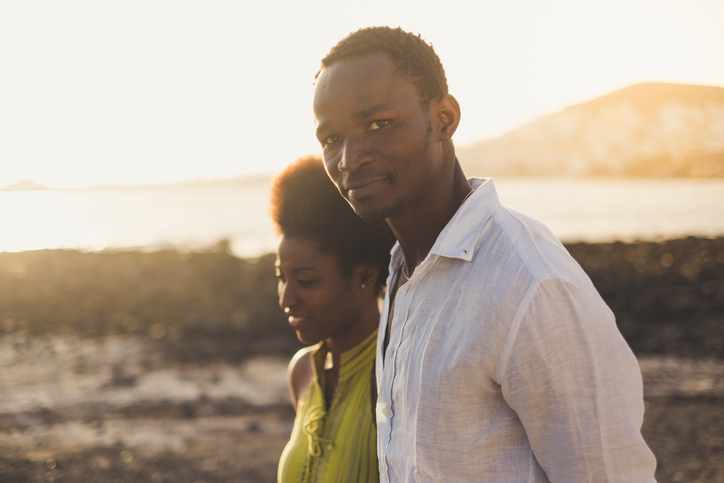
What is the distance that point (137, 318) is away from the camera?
423 inches

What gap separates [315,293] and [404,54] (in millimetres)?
1193

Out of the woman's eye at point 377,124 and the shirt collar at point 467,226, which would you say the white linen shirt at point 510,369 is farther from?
the woman's eye at point 377,124

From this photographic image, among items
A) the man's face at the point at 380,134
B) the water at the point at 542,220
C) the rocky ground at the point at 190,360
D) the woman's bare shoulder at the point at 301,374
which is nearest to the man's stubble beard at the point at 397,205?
A: the man's face at the point at 380,134

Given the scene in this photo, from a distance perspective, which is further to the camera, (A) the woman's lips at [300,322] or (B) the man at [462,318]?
(A) the woman's lips at [300,322]

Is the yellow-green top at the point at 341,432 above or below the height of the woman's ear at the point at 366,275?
below

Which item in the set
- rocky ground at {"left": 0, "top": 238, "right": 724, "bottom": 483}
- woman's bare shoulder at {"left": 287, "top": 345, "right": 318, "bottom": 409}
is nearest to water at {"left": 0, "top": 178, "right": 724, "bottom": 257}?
rocky ground at {"left": 0, "top": 238, "right": 724, "bottom": 483}

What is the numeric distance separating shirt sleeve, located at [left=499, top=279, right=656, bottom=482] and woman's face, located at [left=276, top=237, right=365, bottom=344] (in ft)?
4.11

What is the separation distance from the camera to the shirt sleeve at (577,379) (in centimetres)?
123

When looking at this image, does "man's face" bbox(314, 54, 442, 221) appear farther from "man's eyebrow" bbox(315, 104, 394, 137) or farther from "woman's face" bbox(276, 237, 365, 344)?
"woman's face" bbox(276, 237, 365, 344)

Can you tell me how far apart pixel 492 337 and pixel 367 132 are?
0.69 metres

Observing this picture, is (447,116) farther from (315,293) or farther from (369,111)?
(315,293)

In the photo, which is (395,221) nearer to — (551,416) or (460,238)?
(460,238)

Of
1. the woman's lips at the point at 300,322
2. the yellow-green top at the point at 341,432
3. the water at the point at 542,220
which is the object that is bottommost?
the water at the point at 542,220

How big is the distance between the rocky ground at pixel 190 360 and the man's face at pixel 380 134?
407 cm
